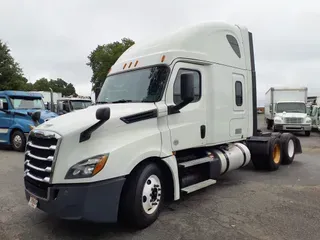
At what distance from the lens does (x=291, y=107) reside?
19.6 m

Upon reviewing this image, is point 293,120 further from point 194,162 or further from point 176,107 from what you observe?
point 176,107

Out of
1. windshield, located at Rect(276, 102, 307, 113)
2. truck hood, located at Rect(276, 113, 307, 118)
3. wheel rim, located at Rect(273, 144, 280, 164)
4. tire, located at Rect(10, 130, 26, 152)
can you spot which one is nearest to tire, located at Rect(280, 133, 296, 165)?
wheel rim, located at Rect(273, 144, 280, 164)

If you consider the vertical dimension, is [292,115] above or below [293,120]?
above

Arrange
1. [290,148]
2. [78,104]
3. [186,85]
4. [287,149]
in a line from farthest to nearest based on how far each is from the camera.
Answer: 1. [78,104]
2. [290,148]
3. [287,149]
4. [186,85]

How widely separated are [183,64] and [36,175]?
2.93 meters

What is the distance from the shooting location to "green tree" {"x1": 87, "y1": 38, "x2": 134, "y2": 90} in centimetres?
4166

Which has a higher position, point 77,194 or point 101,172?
point 101,172

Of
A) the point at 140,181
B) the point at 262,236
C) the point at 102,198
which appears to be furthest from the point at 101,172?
the point at 262,236

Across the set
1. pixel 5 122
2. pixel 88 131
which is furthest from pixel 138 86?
pixel 5 122

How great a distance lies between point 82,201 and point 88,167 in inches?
16.2

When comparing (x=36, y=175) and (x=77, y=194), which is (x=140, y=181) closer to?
(x=77, y=194)

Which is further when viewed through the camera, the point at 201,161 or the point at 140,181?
the point at 201,161

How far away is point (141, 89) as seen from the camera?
4.98m

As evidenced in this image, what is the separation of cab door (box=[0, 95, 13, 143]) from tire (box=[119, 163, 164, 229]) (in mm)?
9275
